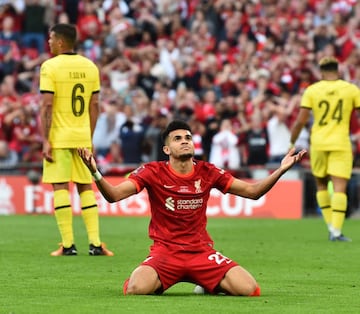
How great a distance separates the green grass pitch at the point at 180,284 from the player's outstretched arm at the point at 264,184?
34.0 inches

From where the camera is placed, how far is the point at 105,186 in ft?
33.1

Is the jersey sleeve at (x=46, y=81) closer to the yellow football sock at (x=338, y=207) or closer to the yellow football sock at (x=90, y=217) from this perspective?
the yellow football sock at (x=90, y=217)

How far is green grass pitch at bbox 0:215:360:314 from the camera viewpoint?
952 cm

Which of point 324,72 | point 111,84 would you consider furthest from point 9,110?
point 324,72

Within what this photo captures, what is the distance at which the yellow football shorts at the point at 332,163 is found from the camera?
17.3 meters

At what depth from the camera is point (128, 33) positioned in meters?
29.2

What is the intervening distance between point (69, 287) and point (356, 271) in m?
3.36

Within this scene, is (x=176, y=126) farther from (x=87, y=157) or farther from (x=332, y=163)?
(x=332, y=163)

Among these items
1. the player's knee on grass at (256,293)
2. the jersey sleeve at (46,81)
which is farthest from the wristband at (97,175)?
the jersey sleeve at (46,81)

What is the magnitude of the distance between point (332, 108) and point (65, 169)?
4.58m

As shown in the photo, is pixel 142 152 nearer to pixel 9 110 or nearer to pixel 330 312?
pixel 9 110

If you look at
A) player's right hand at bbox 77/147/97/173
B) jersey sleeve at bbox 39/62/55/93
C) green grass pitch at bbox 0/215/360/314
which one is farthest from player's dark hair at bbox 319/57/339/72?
player's right hand at bbox 77/147/97/173

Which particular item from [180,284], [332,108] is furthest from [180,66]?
[180,284]

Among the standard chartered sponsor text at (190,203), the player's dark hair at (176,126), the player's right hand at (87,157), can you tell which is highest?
the player's dark hair at (176,126)
